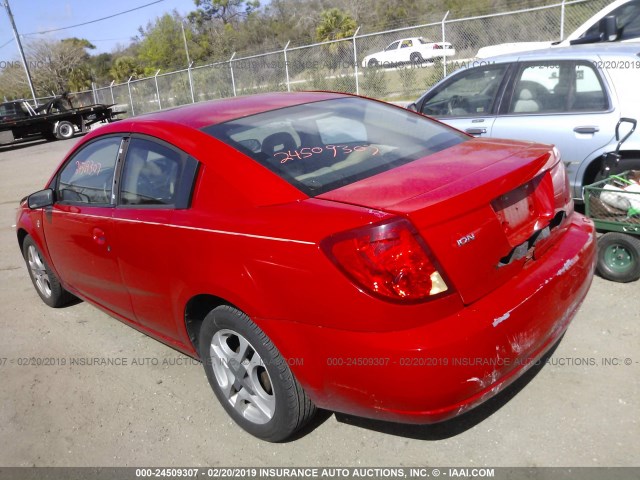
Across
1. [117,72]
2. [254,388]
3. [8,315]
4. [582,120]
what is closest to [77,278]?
[8,315]

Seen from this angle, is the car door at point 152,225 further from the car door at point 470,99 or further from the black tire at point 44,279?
the car door at point 470,99

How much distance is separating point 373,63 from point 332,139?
1553cm

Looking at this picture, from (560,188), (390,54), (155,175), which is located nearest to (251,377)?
(155,175)

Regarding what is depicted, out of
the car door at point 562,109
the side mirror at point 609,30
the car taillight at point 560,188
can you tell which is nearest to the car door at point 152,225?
the car taillight at point 560,188

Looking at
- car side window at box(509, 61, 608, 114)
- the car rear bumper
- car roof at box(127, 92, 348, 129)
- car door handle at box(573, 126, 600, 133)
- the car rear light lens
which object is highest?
car roof at box(127, 92, 348, 129)

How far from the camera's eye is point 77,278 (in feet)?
12.5

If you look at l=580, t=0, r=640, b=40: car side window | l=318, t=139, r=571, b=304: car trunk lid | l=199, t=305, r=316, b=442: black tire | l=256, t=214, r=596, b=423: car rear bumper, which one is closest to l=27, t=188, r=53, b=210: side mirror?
l=199, t=305, r=316, b=442: black tire

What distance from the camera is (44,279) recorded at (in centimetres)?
461

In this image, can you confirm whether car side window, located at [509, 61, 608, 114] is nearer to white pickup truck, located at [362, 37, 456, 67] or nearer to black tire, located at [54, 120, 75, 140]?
white pickup truck, located at [362, 37, 456, 67]

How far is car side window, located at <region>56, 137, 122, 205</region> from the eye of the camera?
10.9 feet

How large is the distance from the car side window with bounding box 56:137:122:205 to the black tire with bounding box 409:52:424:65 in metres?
14.0

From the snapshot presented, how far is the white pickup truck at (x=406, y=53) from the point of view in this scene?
1612 cm

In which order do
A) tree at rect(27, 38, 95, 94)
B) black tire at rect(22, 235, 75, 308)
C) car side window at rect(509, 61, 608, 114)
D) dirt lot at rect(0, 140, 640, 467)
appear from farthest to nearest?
tree at rect(27, 38, 95, 94) → car side window at rect(509, 61, 608, 114) → black tire at rect(22, 235, 75, 308) → dirt lot at rect(0, 140, 640, 467)

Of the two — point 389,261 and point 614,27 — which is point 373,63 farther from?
point 389,261
